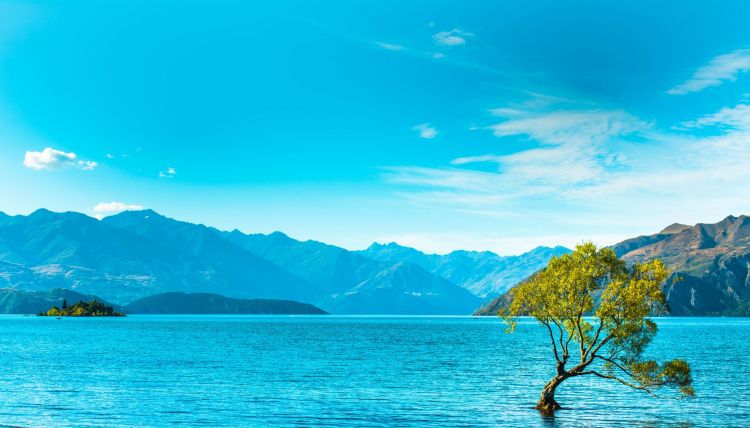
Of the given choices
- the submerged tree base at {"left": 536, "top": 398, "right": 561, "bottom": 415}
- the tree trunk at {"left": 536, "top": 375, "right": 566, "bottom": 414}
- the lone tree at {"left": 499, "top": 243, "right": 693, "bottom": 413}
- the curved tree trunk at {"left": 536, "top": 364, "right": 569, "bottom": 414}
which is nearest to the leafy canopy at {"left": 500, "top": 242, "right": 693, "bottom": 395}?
the lone tree at {"left": 499, "top": 243, "right": 693, "bottom": 413}

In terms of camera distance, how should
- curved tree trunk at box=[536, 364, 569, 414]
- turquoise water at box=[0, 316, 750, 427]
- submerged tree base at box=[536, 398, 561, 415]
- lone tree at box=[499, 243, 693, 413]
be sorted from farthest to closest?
submerged tree base at box=[536, 398, 561, 415] < curved tree trunk at box=[536, 364, 569, 414] < turquoise water at box=[0, 316, 750, 427] < lone tree at box=[499, 243, 693, 413]

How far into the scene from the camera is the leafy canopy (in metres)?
64.2

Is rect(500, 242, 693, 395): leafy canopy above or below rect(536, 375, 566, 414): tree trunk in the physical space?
above

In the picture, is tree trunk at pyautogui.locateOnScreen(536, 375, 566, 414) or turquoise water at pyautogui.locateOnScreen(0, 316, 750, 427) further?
tree trunk at pyautogui.locateOnScreen(536, 375, 566, 414)

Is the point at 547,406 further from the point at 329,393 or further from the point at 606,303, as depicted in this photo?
the point at 329,393

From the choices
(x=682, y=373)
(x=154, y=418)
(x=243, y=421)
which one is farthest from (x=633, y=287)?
(x=154, y=418)

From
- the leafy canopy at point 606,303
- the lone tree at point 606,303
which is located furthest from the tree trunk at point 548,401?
the leafy canopy at point 606,303

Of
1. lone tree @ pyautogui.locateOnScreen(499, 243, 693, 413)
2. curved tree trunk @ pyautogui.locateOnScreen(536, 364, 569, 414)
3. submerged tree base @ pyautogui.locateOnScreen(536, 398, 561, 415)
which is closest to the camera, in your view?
lone tree @ pyautogui.locateOnScreen(499, 243, 693, 413)

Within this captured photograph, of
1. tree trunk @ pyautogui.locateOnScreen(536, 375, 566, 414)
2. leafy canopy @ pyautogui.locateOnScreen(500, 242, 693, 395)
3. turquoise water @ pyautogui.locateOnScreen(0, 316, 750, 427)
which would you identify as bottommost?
turquoise water @ pyautogui.locateOnScreen(0, 316, 750, 427)

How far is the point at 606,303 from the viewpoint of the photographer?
64250mm

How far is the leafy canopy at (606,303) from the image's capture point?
64250 mm

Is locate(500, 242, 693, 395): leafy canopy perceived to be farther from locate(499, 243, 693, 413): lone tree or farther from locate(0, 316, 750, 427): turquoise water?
locate(0, 316, 750, 427): turquoise water

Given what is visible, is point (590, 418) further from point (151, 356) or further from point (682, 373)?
point (151, 356)

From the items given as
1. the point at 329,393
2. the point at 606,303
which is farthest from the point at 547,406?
the point at 329,393
